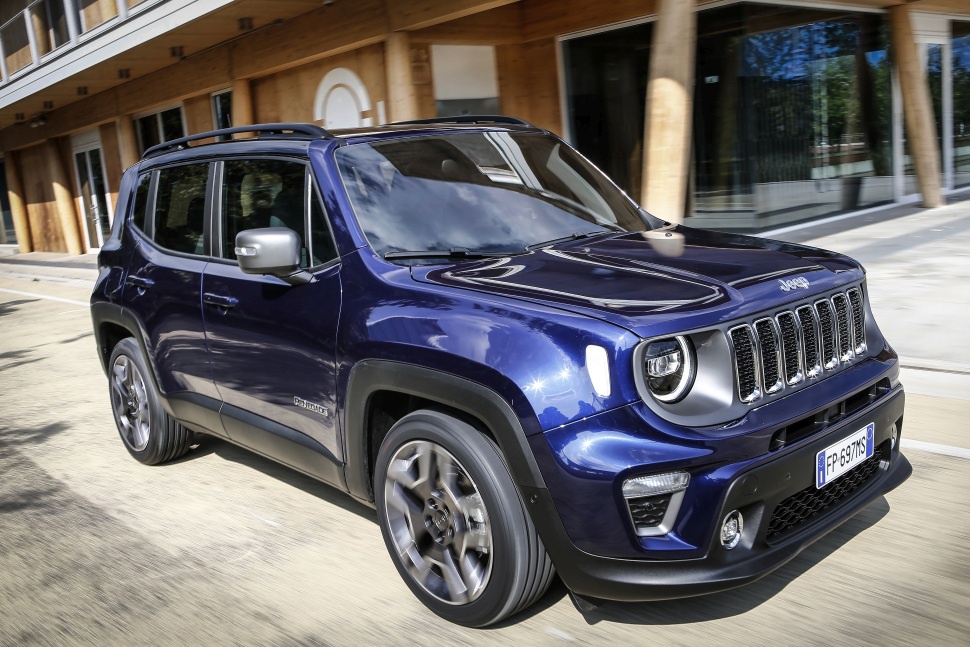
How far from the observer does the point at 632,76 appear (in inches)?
528

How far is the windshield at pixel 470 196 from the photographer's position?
12.1ft

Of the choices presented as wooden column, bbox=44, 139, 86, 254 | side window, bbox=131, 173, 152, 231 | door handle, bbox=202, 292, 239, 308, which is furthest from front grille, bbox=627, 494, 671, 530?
wooden column, bbox=44, 139, 86, 254

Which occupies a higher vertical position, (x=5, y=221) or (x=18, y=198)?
(x=18, y=198)

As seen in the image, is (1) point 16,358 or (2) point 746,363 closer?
(2) point 746,363

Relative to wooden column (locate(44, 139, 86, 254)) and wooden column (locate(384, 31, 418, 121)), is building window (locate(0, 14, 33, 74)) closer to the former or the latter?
wooden column (locate(44, 139, 86, 254))

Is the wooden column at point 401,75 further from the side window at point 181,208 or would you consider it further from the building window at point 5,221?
the building window at point 5,221

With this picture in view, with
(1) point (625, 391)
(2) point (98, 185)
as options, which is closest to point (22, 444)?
(1) point (625, 391)

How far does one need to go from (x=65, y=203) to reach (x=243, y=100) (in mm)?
12395

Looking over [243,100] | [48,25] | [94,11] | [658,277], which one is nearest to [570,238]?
[658,277]

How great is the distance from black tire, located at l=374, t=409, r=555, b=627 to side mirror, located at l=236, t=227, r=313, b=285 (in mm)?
848

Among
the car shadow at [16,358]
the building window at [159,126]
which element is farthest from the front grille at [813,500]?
the building window at [159,126]

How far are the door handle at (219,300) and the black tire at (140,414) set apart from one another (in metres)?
1.01

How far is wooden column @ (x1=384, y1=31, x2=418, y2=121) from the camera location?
12.8m

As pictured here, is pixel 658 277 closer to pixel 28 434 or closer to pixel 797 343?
pixel 797 343
